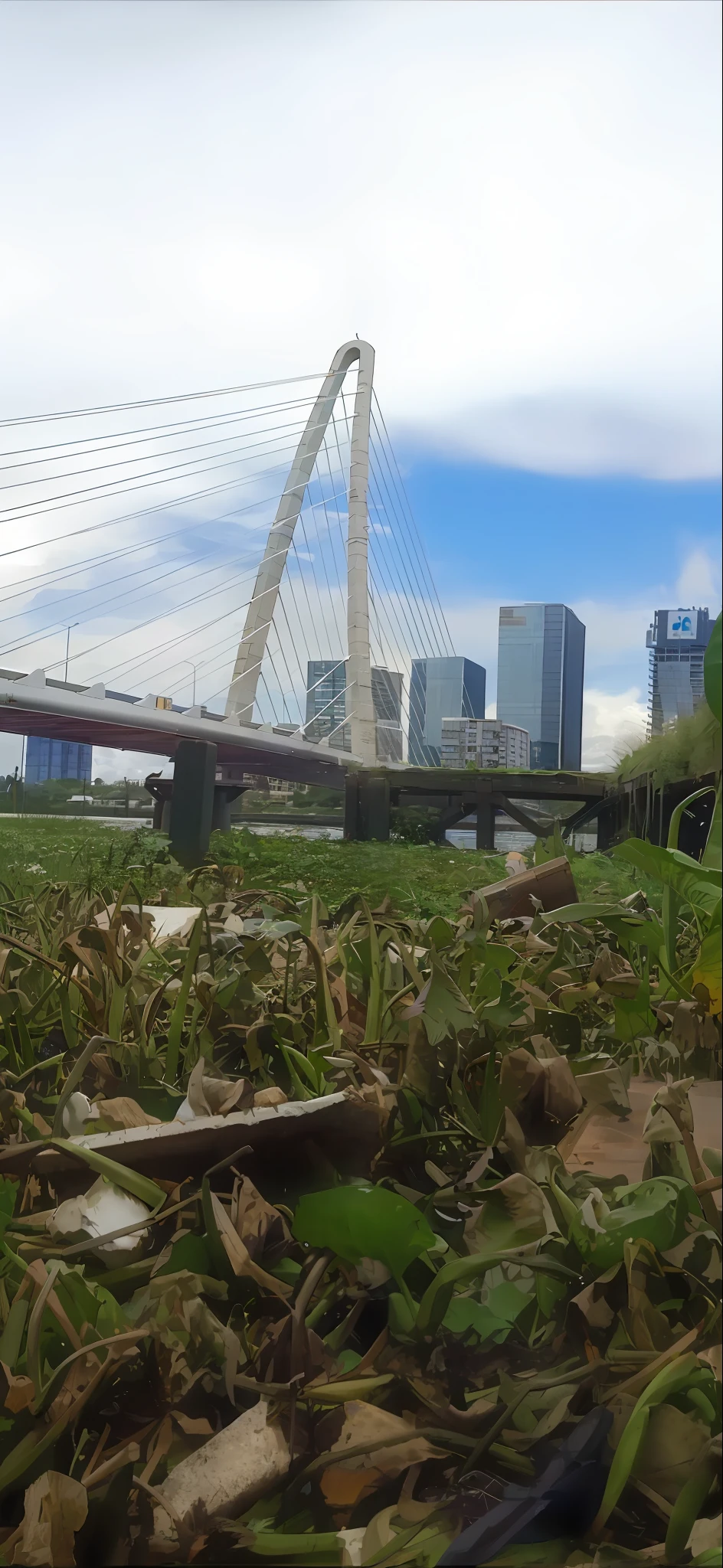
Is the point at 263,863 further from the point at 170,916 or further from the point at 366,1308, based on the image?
the point at 366,1308

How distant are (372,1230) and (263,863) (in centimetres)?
33

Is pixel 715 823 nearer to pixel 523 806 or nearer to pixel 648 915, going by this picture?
pixel 648 915

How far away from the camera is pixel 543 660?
440mm

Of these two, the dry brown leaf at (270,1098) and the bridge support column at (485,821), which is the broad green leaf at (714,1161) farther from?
the bridge support column at (485,821)

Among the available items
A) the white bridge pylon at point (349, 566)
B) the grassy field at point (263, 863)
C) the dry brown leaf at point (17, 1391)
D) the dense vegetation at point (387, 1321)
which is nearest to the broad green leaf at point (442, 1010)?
the dense vegetation at point (387, 1321)

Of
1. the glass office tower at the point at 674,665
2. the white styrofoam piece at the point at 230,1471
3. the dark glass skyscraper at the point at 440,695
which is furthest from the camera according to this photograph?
the dark glass skyscraper at the point at 440,695

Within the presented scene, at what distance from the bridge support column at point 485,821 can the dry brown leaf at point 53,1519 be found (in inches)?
15.6

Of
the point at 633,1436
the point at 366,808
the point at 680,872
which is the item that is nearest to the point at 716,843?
the point at 680,872

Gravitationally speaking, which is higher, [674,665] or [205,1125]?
[674,665]

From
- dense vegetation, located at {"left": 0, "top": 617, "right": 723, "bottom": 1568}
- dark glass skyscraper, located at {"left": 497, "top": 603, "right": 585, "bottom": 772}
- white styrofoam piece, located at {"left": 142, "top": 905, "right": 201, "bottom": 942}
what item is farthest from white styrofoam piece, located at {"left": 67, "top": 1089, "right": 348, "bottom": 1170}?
dark glass skyscraper, located at {"left": 497, "top": 603, "right": 585, "bottom": 772}

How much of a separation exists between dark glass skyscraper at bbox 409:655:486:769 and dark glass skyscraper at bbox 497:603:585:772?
22 mm

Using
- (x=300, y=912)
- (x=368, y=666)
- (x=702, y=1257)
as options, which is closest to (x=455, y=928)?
(x=300, y=912)

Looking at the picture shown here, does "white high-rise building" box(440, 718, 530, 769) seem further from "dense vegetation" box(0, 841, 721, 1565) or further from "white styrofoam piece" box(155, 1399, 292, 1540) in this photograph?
"white styrofoam piece" box(155, 1399, 292, 1540)

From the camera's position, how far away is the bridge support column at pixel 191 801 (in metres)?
0.50
